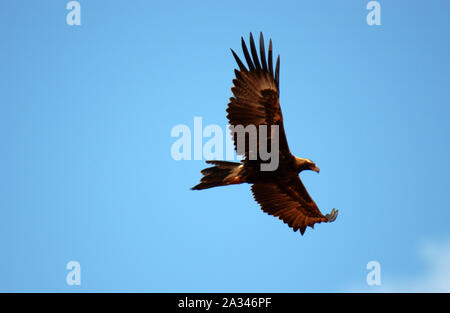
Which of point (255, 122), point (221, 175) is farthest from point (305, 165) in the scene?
point (221, 175)

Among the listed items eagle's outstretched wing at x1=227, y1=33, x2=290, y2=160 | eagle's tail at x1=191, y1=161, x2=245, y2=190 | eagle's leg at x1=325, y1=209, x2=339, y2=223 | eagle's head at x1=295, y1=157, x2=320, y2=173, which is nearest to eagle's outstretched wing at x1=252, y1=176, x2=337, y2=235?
eagle's leg at x1=325, y1=209, x2=339, y2=223

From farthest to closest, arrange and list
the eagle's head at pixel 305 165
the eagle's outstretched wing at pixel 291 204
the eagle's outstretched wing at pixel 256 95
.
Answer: the eagle's outstretched wing at pixel 291 204
the eagle's head at pixel 305 165
the eagle's outstretched wing at pixel 256 95

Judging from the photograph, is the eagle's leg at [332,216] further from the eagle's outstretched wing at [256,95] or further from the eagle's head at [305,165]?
the eagle's outstretched wing at [256,95]

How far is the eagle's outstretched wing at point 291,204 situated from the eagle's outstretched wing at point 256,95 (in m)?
1.63

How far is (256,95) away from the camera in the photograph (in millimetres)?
9602

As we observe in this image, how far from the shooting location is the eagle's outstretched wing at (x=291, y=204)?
11156 millimetres

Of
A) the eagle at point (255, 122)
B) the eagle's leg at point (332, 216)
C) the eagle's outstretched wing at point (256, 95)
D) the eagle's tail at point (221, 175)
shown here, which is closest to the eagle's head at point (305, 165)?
the eagle at point (255, 122)

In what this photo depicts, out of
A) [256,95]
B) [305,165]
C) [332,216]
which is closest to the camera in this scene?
[256,95]

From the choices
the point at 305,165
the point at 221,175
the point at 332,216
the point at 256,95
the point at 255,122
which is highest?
the point at 256,95

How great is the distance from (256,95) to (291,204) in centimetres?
296

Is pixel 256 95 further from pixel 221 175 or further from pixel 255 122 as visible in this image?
pixel 221 175

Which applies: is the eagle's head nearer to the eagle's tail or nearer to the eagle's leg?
the eagle's tail

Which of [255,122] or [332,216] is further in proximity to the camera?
[332,216]
